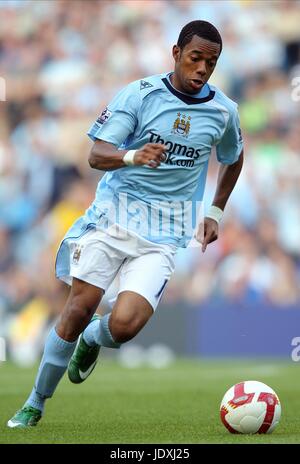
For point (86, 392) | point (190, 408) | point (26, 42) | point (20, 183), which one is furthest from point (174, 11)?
point (190, 408)

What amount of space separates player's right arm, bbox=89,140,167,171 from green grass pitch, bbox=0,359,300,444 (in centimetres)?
155

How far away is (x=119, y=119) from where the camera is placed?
627cm

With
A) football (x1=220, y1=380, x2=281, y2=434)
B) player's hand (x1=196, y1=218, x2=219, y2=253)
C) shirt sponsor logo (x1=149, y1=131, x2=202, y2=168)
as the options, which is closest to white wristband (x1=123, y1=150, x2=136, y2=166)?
Answer: shirt sponsor logo (x1=149, y1=131, x2=202, y2=168)

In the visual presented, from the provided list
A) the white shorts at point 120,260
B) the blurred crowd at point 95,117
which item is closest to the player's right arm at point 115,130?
the white shorts at point 120,260

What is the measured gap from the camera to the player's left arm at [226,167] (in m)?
6.83

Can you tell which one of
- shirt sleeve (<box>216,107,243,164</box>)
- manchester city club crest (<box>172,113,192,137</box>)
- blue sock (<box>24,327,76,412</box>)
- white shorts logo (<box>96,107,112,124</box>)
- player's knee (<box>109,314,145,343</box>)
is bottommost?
blue sock (<box>24,327,76,412</box>)

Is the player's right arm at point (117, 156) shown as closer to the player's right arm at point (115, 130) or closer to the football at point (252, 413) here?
the player's right arm at point (115, 130)

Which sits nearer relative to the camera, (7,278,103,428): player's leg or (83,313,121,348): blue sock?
(7,278,103,428): player's leg

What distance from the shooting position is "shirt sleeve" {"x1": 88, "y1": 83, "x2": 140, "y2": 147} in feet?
20.5

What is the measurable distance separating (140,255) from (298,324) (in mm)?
7731

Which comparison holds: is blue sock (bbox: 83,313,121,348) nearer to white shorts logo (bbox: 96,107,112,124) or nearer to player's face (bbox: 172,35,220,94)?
white shorts logo (bbox: 96,107,112,124)

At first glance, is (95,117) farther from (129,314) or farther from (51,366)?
(129,314)

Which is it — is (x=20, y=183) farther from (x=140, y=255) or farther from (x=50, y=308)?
(x=140, y=255)

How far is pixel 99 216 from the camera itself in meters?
6.63
